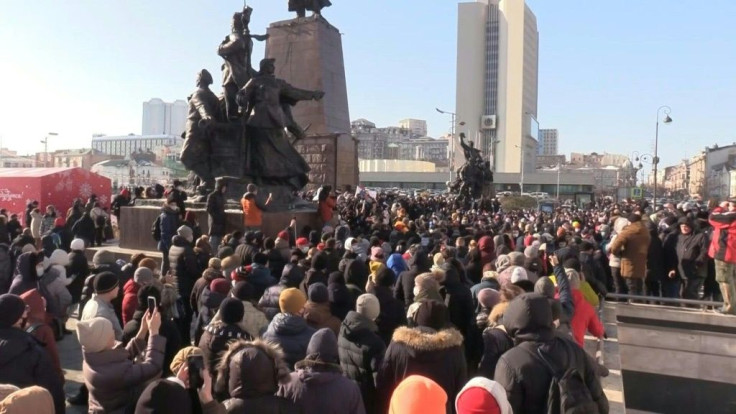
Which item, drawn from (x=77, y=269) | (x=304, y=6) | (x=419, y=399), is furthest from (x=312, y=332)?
(x=304, y=6)

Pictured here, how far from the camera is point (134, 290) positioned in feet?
17.0

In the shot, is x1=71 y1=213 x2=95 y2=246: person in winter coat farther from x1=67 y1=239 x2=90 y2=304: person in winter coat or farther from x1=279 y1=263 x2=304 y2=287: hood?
x1=279 y1=263 x2=304 y2=287: hood

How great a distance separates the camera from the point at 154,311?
3.85m

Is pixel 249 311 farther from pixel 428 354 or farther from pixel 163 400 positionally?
pixel 163 400

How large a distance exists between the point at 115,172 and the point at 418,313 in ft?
276

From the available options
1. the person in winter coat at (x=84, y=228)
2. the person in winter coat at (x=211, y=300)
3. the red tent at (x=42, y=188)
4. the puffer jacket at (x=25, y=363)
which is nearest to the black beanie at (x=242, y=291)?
the person in winter coat at (x=211, y=300)

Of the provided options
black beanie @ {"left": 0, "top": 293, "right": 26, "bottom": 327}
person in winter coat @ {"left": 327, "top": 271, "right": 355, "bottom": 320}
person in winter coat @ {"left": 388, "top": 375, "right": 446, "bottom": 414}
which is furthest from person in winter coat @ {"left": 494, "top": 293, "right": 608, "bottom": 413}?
black beanie @ {"left": 0, "top": 293, "right": 26, "bottom": 327}

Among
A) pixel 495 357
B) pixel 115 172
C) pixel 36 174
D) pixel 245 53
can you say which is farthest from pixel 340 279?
pixel 115 172

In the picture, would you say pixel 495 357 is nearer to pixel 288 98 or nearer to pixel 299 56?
pixel 288 98

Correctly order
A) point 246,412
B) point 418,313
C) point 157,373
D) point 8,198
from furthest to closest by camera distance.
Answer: point 8,198 < point 418,313 < point 157,373 < point 246,412

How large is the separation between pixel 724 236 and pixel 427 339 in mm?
5852

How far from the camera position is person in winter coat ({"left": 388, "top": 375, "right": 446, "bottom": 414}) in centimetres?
258

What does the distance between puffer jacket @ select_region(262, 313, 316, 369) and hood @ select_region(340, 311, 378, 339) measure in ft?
0.80

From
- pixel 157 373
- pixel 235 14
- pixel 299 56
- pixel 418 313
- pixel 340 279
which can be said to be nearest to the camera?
pixel 157 373
